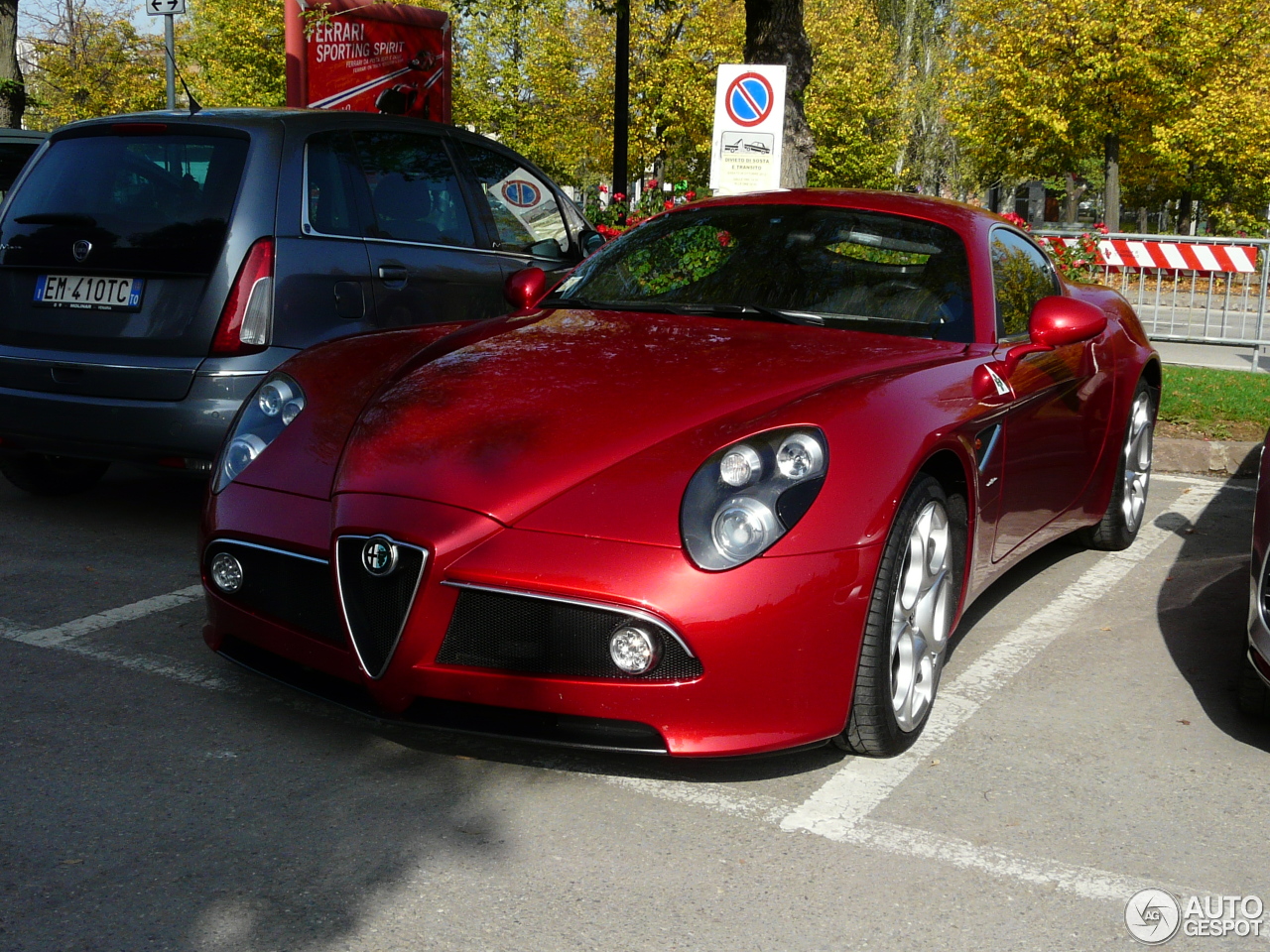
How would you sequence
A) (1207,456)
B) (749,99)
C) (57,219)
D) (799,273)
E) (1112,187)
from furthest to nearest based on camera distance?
(1112,187)
(749,99)
(1207,456)
(57,219)
(799,273)

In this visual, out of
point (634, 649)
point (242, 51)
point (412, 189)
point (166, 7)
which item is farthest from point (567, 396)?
point (242, 51)

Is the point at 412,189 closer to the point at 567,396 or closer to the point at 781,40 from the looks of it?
the point at 567,396

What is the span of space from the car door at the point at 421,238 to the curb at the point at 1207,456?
12.9 feet

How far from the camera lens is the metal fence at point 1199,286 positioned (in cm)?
1324

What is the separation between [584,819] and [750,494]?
0.81 meters

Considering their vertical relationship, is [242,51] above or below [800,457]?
above

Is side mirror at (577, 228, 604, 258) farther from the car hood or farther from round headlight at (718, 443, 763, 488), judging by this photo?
round headlight at (718, 443, 763, 488)

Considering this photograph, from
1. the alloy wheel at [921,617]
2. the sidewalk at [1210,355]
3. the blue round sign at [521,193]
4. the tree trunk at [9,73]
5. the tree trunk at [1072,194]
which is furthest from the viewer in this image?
the tree trunk at [1072,194]

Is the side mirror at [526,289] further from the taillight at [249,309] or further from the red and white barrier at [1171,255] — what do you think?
the red and white barrier at [1171,255]

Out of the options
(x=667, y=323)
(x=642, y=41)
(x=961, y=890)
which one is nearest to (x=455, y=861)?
(x=961, y=890)

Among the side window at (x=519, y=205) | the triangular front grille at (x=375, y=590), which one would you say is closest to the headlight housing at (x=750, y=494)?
the triangular front grille at (x=375, y=590)

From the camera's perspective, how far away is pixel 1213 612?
4.98 m

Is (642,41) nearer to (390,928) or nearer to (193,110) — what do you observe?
(193,110)

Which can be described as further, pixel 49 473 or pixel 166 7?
pixel 166 7
